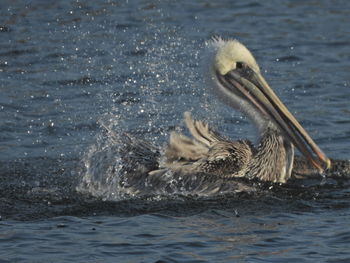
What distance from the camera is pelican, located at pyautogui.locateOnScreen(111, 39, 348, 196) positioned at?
24.1ft

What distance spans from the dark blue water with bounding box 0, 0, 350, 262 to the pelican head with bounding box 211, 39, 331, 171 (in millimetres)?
271

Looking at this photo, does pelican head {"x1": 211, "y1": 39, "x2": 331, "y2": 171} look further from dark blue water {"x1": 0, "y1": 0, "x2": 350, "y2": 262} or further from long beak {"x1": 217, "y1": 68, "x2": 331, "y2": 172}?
dark blue water {"x1": 0, "y1": 0, "x2": 350, "y2": 262}

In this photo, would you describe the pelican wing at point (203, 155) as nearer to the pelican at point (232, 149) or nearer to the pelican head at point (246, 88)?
the pelican at point (232, 149)

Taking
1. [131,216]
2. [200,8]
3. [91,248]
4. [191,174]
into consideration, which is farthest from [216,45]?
[200,8]

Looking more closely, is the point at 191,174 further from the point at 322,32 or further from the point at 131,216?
the point at 322,32

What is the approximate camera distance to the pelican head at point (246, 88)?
764cm

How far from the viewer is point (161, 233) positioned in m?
6.34

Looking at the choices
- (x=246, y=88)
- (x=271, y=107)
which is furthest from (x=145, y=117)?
(x=271, y=107)

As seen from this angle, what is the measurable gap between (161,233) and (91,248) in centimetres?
54

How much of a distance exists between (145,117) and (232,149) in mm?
2475

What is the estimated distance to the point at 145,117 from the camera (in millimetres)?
9805

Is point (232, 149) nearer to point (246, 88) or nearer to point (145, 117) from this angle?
point (246, 88)

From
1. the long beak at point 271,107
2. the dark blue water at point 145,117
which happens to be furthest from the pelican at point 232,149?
the dark blue water at point 145,117

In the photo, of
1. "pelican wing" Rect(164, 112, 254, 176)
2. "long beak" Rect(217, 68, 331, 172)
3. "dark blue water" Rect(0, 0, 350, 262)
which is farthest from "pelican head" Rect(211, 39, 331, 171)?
"pelican wing" Rect(164, 112, 254, 176)
